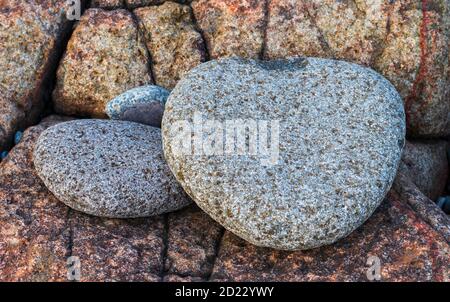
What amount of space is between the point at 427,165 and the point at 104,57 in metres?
3.46

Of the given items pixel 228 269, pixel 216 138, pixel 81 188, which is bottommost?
pixel 228 269

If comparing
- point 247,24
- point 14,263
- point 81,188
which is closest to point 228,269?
point 81,188

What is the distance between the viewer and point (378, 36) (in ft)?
18.9

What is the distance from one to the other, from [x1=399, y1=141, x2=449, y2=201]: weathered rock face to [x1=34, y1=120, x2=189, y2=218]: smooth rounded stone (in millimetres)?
2332

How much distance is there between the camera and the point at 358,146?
469cm

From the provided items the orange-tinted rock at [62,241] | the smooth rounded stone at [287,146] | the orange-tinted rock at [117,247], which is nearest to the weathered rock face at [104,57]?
the smooth rounded stone at [287,146]

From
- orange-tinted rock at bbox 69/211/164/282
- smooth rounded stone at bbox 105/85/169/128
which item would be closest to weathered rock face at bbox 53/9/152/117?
smooth rounded stone at bbox 105/85/169/128

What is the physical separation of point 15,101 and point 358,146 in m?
3.40

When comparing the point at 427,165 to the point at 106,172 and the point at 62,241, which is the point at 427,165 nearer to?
the point at 106,172

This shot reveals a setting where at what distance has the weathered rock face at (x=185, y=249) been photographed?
442cm

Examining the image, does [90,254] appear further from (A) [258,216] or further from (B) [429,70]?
(B) [429,70]

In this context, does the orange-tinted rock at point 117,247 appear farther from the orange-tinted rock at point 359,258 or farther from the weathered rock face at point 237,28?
the weathered rock face at point 237,28

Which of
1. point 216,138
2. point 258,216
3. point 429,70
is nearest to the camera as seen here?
point 258,216

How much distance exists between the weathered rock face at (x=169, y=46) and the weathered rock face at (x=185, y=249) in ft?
5.31
